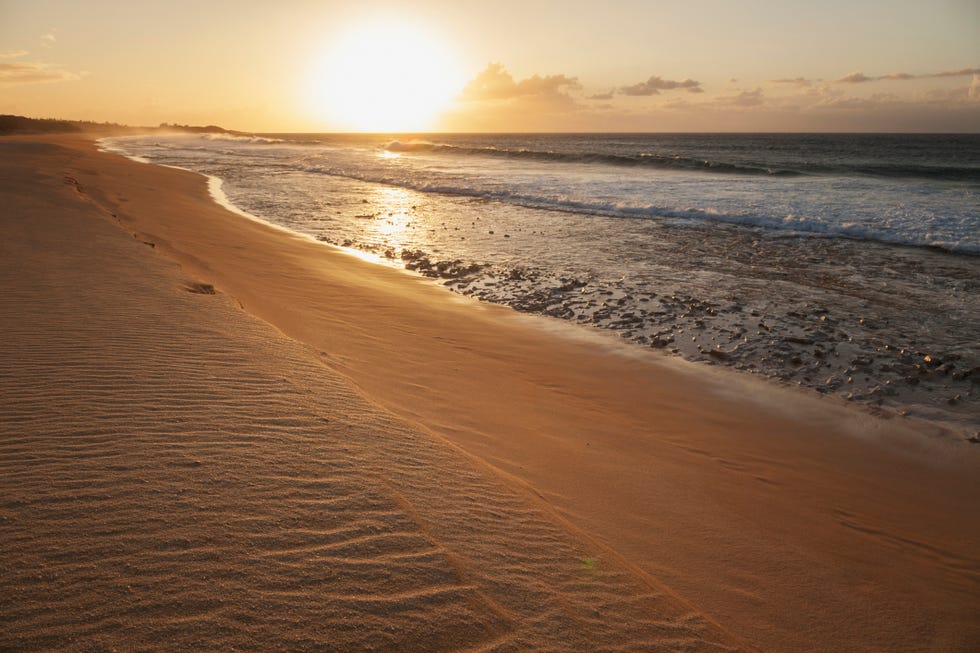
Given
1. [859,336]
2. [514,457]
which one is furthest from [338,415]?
[859,336]

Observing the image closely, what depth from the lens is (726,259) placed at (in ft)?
37.9

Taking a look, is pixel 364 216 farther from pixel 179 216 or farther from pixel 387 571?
pixel 387 571

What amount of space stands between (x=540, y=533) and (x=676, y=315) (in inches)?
221

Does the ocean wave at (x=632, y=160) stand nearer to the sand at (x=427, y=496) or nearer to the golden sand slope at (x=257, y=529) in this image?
the sand at (x=427, y=496)

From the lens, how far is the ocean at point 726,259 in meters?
6.45

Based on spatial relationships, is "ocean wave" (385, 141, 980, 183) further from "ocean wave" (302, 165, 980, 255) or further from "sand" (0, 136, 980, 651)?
"sand" (0, 136, 980, 651)

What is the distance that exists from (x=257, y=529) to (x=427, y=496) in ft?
2.91

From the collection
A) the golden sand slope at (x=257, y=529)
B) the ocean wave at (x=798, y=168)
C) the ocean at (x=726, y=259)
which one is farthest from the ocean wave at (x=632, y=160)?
the golden sand slope at (x=257, y=529)

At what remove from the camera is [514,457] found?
401 centimetres

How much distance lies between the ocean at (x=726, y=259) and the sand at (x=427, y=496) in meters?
1.21

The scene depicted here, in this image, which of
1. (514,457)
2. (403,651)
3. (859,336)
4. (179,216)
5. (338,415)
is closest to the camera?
(403,651)

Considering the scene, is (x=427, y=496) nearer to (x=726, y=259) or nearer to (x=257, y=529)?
(x=257, y=529)

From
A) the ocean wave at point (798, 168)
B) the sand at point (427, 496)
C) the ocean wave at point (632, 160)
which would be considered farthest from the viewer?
the ocean wave at point (632, 160)

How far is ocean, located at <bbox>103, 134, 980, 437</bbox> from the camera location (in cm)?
645
